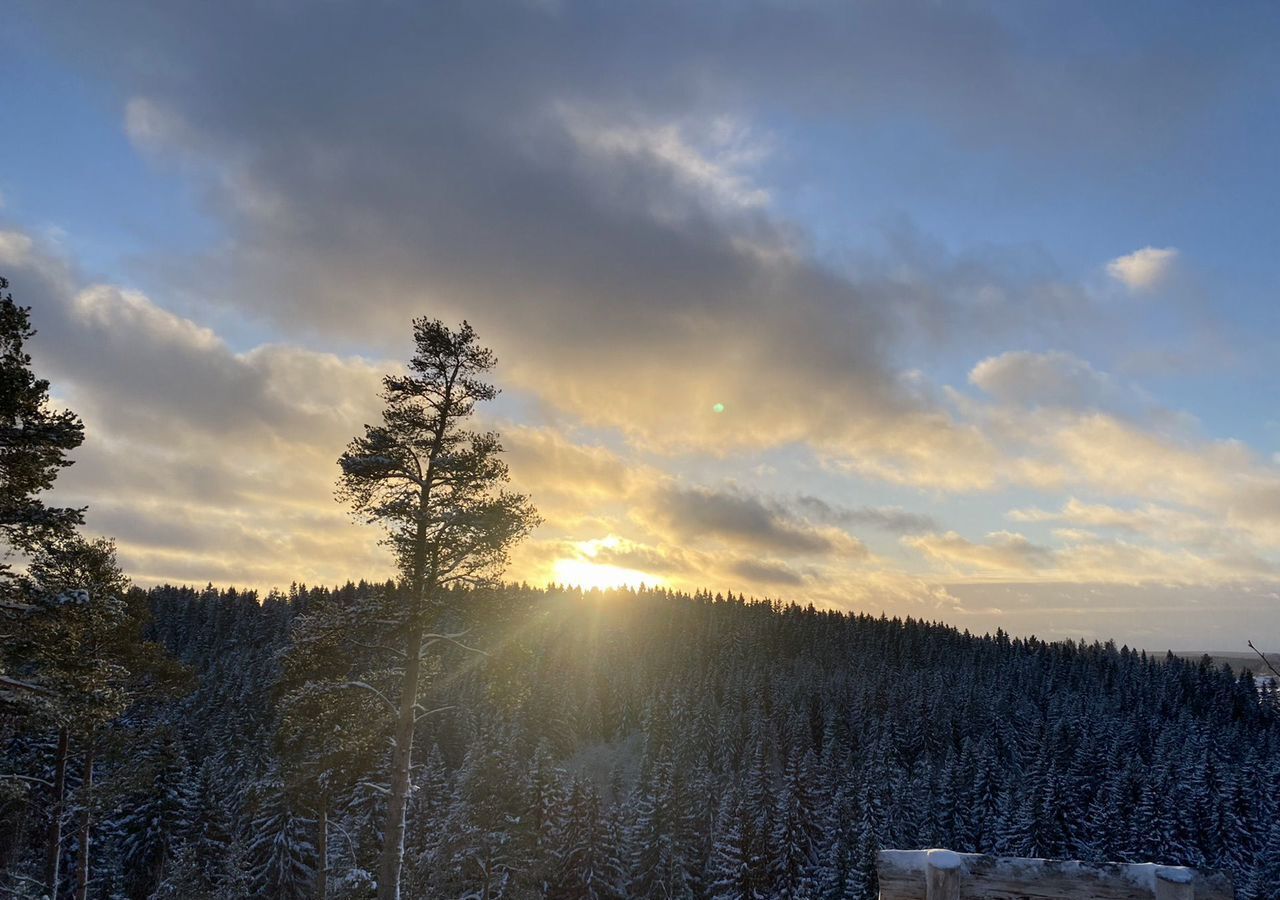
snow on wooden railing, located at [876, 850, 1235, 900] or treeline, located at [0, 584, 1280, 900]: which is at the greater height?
snow on wooden railing, located at [876, 850, 1235, 900]

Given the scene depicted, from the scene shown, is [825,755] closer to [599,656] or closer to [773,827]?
[773,827]

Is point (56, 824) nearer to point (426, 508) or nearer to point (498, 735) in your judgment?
point (426, 508)

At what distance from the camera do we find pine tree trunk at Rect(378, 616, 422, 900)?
44.2ft

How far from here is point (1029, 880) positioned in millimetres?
5406

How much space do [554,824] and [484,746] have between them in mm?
25087

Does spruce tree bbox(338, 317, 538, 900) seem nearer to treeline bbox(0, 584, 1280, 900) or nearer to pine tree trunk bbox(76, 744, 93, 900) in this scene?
treeline bbox(0, 584, 1280, 900)

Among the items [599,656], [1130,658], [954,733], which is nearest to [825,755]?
[954,733]

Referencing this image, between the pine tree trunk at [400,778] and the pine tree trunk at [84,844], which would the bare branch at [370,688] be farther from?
the pine tree trunk at [84,844]

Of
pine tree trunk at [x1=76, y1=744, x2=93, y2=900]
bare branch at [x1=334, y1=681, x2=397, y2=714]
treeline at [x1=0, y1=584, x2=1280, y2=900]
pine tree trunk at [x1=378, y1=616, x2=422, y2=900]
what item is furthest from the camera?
pine tree trunk at [x1=76, y1=744, x2=93, y2=900]

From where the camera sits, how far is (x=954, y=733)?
358ft

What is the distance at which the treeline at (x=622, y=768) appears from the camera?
1586 centimetres

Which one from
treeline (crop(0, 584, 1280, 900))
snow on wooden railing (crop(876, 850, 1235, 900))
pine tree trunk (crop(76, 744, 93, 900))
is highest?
snow on wooden railing (crop(876, 850, 1235, 900))

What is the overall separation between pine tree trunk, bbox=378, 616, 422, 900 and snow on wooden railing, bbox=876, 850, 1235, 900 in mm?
10206

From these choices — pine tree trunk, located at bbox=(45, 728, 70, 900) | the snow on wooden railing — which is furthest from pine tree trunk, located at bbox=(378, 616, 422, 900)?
the snow on wooden railing
